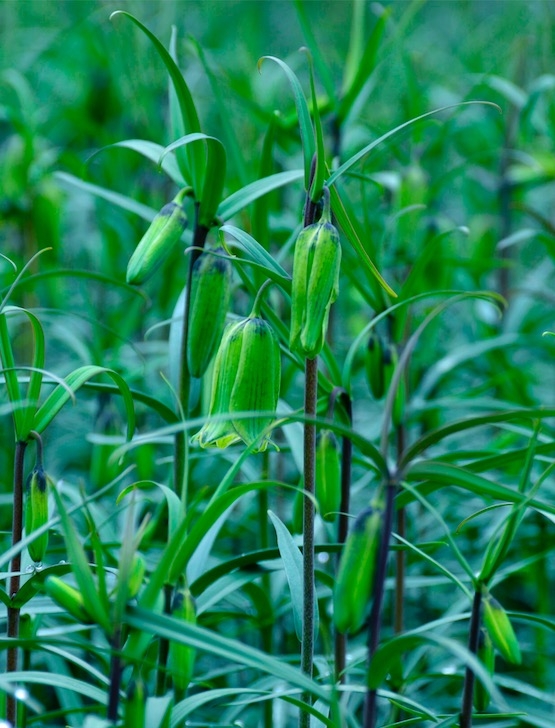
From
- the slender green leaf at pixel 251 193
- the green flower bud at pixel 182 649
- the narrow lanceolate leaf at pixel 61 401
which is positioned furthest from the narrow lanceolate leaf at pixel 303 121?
the green flower bud at pixel 182 649

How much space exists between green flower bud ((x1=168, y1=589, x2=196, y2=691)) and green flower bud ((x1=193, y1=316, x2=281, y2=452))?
16 centimetres

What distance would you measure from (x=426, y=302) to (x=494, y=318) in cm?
20

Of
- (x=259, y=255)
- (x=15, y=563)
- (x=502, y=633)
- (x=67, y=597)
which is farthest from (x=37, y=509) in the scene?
(x=502, y=633)

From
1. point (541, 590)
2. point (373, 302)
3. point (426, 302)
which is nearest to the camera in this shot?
point (373, 302)

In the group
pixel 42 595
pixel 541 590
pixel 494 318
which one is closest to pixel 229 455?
pixel 42 595

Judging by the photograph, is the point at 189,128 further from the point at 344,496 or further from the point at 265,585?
the point at 265,585

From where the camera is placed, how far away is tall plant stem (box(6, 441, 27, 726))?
775 millimetres

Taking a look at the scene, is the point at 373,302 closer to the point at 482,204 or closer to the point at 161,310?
the point at 161,310

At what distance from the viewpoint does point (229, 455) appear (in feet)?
3.92

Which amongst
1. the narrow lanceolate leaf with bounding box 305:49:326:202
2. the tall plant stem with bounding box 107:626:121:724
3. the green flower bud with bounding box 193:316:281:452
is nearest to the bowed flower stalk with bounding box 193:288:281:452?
the green flower bud with bounding box 193:316:281:452

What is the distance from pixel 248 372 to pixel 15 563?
0.28 metres

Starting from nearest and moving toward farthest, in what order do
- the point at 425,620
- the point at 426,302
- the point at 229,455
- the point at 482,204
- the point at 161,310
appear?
the point at 229,455 → the point at 425,620 → the point at 161,310 → the point at 426,302 → the point at 482,204

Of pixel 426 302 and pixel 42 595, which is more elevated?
pixel 426 302

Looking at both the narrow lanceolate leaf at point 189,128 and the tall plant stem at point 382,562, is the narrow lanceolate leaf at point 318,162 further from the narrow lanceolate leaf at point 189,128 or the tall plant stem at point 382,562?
the tall plant stem at point 382,562
